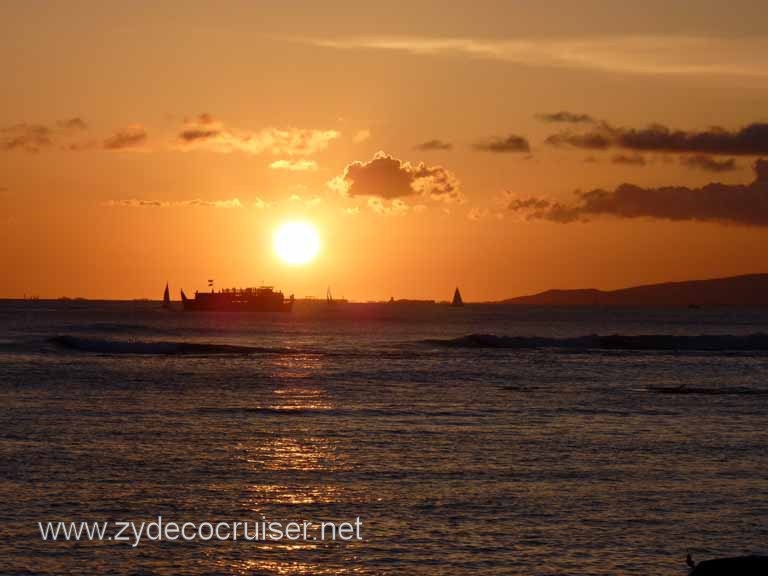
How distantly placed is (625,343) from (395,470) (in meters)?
109

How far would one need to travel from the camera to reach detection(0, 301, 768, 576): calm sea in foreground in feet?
81.8

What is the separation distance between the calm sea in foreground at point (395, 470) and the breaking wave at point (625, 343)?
194 ft

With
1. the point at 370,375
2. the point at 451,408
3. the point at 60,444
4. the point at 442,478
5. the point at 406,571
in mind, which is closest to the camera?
the point at 406,571

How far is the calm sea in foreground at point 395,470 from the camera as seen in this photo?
24.9 m

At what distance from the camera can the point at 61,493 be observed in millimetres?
30422

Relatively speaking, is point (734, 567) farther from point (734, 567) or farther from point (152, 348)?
point (152, 348)

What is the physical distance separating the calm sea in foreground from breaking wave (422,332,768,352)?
194ft

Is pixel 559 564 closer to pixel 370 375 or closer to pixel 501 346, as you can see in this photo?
pixel 370 375

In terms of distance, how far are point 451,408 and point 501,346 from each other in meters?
82.5

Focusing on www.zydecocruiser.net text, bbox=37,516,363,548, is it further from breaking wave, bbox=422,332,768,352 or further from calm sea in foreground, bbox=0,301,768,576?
breaking wave, bbox=422,332,768,352

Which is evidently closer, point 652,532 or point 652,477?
point 652,532

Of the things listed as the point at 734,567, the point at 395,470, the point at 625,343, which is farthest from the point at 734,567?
the point at 625,343

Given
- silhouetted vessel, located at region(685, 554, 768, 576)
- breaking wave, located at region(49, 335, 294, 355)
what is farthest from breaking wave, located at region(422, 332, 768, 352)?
silhouetted vessel, located at region(685, 554, 768, 576)

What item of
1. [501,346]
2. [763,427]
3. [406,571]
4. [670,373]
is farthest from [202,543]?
[501,346]
